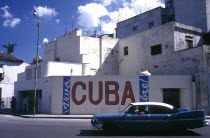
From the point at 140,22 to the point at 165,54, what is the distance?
13.2m

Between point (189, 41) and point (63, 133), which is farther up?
point (189, 41)

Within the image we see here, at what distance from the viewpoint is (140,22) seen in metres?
37.3

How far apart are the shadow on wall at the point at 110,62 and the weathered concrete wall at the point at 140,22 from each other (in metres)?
7.01

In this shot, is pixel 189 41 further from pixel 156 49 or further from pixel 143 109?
pixel 143 109

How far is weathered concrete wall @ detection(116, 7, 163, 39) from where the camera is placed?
35219mm

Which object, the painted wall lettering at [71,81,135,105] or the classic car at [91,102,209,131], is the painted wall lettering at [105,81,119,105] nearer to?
the painted wall lettering at [71,81,135,105]

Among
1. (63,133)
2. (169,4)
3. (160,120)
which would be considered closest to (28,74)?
(63,133)

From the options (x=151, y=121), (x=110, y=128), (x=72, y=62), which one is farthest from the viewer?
(x=72, y=62)

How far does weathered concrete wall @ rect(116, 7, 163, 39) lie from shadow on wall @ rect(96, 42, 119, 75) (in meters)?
7.01

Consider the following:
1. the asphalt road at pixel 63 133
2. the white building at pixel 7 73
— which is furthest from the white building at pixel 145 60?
the asphalt road at pixel 63 133

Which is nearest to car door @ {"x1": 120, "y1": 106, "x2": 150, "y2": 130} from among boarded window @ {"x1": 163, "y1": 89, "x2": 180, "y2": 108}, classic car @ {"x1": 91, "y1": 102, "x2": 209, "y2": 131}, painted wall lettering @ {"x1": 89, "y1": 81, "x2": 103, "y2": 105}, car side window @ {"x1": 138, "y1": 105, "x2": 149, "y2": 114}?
classic car @ {"x1": 91, "y1": 102, "x2": 209, "y2": 131}

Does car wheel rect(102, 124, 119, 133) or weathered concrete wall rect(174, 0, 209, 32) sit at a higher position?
weathered concrete wall rect(174, 0, 209, 32)

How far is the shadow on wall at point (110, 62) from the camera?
3145cm

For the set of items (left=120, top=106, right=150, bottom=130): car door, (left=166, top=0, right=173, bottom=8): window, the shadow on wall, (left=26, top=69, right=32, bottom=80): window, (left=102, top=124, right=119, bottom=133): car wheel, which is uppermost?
(left=166, top=0, right=173, bottom=8): window
